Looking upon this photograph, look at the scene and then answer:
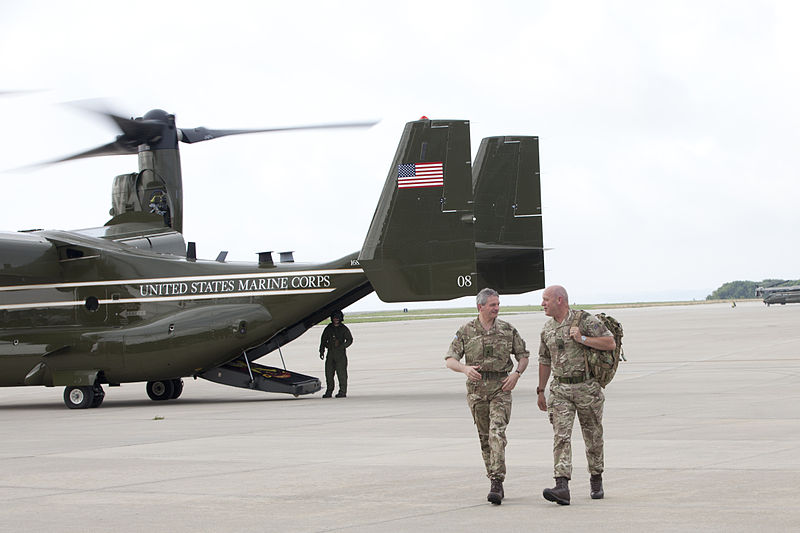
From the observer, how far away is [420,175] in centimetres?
1927

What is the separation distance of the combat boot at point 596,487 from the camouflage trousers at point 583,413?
0.15 feet

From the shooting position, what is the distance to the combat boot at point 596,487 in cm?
862

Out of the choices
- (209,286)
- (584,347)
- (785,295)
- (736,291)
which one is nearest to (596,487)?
(584,347)

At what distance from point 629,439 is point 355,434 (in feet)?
12.4

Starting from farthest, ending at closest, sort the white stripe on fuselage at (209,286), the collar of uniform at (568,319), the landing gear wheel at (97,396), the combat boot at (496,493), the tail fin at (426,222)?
the landing gear wheel at (97,396), the white stripe on fuselage at (209,286), the tail fin at (426,222), the collar of uniform at (568,319), the combat boot at (496,493)

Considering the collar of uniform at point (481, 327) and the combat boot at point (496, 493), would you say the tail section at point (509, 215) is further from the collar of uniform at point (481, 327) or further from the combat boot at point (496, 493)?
the combat boot at point (496, 493)

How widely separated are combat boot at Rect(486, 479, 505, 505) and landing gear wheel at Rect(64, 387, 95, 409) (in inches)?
551

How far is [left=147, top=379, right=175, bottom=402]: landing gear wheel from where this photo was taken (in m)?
22.4

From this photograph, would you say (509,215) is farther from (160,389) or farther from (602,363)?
(602,363)

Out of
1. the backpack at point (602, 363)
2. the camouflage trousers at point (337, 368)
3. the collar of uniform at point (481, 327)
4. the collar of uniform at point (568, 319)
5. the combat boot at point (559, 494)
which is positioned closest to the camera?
the combat boot at point (559, 494)

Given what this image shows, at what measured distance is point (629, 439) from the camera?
12328mm

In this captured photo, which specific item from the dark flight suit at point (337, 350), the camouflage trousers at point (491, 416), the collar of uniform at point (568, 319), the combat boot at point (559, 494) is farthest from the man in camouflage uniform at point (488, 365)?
the dark flight suit at point (337, 350)

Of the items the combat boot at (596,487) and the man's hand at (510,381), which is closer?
the combat boot at (596,487)

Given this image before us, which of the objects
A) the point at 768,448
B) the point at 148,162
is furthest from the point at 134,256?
the point at 768,448
